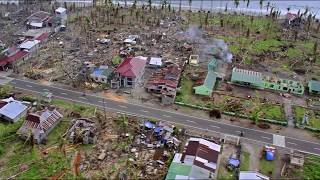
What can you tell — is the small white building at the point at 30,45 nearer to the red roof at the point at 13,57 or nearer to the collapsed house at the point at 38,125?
the red roof at the point at 13,57

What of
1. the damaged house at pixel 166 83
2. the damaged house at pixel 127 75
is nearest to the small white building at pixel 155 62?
the damaged house at pixel 166 83

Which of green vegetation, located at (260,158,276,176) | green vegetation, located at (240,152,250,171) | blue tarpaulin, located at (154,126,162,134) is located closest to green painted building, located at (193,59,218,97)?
blue tarpaulin, located at (154,126,162,134)

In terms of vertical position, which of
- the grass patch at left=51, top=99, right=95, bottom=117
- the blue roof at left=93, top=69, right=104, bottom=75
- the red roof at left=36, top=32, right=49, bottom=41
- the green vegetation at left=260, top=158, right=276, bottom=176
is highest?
the red roof at left=36, top=32, right=49, bottom=41

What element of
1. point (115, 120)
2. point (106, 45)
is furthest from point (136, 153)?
point (106, 45)

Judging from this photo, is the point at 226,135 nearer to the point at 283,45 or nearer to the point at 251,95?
the point at 251,95

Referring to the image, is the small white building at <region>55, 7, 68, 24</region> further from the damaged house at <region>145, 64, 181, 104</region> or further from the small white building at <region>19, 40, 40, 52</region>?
the damaged house at <region>145, 64, 181, 104</region>

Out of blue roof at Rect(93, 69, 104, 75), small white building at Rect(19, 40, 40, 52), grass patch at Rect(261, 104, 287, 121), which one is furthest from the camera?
small white building at Rect(19, 40, 40, 52)

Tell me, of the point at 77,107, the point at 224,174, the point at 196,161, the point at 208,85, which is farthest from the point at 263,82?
the point at 77,107
